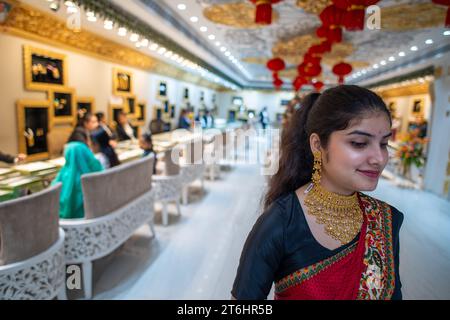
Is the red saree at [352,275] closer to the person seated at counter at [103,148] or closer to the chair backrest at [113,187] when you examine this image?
the chair backrest at [113,187]

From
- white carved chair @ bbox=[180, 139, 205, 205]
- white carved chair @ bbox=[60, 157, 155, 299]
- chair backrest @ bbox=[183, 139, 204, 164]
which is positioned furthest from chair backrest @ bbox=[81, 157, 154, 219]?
chair backrest @ bbox=[183, 139, 204, 164]

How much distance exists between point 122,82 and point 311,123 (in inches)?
245

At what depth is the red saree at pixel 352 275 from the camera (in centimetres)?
74

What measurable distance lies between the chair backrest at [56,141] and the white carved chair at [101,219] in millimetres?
2176

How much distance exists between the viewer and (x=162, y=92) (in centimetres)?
862

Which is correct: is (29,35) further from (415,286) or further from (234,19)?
(415,286)

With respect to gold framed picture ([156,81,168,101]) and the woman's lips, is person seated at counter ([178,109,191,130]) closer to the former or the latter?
gold framed picture ([156,81,168,101])

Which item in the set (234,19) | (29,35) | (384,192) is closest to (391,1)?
(234,19)

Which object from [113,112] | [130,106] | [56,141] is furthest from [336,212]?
[130,106]

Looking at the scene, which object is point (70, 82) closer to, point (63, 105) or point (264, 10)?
point (63, 105)

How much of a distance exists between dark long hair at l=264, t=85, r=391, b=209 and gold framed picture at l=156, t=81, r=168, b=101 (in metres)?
7.79

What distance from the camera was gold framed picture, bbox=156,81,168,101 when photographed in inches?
330

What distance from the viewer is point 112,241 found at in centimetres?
256
